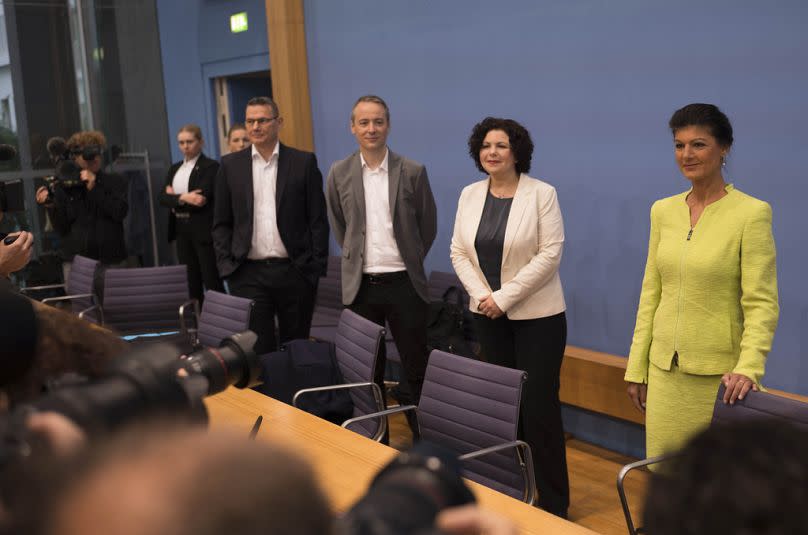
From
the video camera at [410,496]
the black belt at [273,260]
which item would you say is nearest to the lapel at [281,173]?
the black belt at [273,260]

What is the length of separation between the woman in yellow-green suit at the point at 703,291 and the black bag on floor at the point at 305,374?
53.2 inches

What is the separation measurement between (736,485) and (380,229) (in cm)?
373

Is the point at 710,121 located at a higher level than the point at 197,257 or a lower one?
higher

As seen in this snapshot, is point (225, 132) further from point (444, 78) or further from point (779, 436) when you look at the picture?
point (779, 436)

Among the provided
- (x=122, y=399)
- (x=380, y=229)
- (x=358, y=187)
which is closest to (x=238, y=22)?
(x=358, y=187)

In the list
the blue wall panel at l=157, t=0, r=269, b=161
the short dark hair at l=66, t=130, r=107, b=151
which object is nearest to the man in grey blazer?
the blue wall panel at l=157, t=0, r=269, b=161

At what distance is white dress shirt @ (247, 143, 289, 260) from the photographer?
476cm

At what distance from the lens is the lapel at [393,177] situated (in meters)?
4.32

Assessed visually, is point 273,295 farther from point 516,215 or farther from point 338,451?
point 338,451

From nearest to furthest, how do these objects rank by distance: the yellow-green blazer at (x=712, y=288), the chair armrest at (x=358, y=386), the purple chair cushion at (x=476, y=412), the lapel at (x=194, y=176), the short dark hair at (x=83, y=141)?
the yellow-green blazer at (x=712, y=288), the purple chair cushion at (x=476, y=412), the chair armrest at (x=358, y=386), the lapel at (x=194, y=176), the short dark hair at (x=83, y=141)

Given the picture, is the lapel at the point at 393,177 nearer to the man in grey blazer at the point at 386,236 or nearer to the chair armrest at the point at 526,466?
the man in grey blazer at the point at 386,236

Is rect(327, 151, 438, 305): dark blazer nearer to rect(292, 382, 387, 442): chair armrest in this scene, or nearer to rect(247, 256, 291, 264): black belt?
rect(247, 256, 291, 264): black belt

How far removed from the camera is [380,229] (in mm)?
4336

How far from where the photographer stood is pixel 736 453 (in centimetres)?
65
